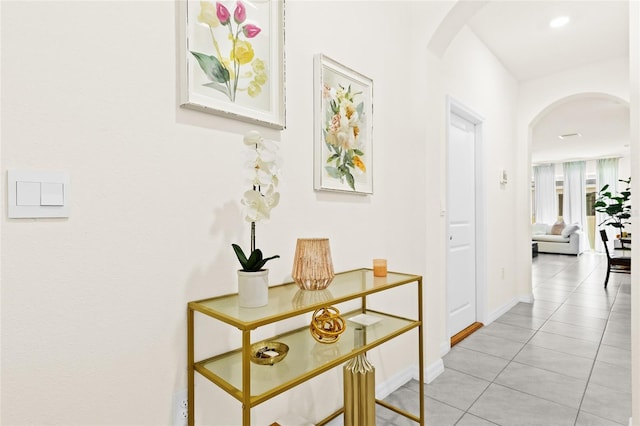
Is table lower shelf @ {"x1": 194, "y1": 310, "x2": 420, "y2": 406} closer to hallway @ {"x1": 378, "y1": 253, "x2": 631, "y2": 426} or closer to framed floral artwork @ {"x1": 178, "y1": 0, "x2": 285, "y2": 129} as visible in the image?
hallway @ {"x1": 378, "y1": 253, "x2": 631, "y2": 426}

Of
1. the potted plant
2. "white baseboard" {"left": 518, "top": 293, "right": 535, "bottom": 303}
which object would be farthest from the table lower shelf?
"white baseboard" {"left": 518, "top": 293, "right": 535, "bottom": 303}

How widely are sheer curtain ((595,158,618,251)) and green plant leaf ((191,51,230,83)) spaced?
12.0 metres

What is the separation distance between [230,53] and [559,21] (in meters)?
3.29

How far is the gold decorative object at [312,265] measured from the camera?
1.31 metres

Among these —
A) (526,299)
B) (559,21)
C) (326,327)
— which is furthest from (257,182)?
(526,299)

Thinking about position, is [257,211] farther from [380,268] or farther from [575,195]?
[575,195]

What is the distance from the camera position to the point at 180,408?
1126mm

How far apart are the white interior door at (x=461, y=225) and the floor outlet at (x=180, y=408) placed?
237 centimetres

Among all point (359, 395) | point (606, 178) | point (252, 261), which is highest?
point (606, 178)

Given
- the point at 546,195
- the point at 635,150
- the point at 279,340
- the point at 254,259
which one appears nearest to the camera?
the point at 254,259

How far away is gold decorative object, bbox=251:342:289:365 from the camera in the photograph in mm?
1214

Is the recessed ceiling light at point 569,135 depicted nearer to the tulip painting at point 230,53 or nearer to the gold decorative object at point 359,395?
the gold decorative object at point 359,395

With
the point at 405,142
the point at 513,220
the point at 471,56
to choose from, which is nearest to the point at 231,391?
the point at 405,142

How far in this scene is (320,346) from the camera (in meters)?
1.38
